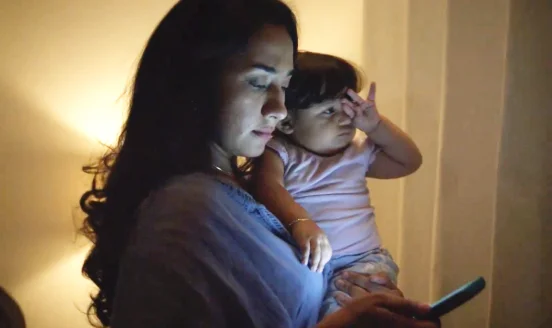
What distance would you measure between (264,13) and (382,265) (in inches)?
20.7

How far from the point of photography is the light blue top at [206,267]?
60 centimetres

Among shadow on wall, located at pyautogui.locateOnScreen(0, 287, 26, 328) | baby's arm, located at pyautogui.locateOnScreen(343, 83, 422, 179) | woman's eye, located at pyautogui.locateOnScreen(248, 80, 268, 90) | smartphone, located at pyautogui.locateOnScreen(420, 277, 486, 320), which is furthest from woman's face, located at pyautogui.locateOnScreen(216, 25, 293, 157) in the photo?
shadow on wall, located at pyautogui.locateOnScreen(0, 287, 26, 328)

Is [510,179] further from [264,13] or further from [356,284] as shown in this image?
[264,13]

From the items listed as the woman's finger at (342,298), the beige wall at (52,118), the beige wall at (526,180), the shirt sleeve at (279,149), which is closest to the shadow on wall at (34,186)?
the beige wall at (52,118)

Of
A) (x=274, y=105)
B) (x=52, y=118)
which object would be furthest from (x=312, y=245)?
(x=52, y=118)

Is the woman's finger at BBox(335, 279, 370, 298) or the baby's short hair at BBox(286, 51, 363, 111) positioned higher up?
the baby's short hair at BBox(286, 51, 363, 111)

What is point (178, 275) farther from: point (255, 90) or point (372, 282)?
point (372, 282)

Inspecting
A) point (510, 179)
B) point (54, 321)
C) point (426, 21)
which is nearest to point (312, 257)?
point (510, 179)

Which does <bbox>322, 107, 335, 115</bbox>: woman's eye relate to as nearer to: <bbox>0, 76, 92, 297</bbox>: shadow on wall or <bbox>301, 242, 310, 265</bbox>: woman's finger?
<bbox>301, 242, 310, 265</bbox>: woman's finger

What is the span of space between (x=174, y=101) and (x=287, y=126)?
30 cm

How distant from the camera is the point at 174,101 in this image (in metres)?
0.77

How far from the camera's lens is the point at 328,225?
0.96 m

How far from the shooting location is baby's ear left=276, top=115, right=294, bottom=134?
998 millimetres

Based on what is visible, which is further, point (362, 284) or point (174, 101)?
point (362, 284)
